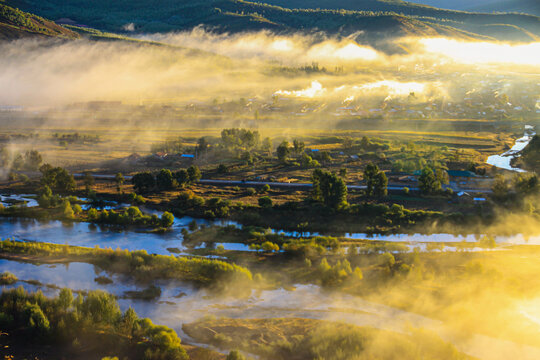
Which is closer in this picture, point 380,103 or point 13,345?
point 13,345

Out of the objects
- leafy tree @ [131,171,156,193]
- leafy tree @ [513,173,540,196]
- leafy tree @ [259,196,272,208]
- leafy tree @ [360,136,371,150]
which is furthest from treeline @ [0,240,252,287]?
leafy tree @ [360,136,371,150]

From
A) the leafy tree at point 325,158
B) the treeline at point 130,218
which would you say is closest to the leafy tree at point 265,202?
the treeline at point 130,218

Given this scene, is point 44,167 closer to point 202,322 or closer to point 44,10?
point 202,322

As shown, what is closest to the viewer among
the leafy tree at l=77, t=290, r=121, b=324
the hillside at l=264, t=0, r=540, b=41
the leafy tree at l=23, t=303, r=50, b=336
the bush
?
the leafy tree at l=23, t=303, r=50, b=336

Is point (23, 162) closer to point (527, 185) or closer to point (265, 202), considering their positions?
point (265, 202)

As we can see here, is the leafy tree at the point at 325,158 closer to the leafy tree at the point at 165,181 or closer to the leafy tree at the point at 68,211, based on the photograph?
the leafy tree at the point at 165,181

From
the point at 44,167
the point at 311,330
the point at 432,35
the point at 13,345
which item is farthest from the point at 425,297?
the point at 432,35

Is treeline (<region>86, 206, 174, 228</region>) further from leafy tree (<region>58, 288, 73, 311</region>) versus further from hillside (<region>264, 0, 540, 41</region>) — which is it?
hillside (<region>264, 0, 540, 41</region>)
